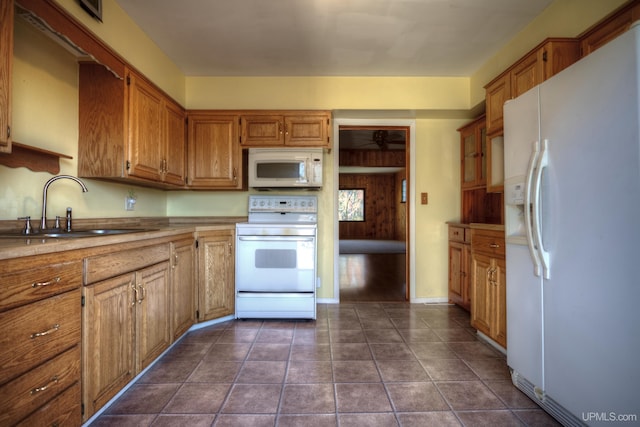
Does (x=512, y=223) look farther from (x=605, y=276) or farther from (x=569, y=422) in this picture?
(x=569, y=422)

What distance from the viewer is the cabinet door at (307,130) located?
10.2ft

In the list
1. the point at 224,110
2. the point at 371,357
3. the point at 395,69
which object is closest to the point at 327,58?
the point at 395,69

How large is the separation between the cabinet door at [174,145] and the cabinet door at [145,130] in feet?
0.31

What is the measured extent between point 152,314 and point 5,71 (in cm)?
139

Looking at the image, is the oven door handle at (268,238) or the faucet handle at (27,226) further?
the oven door handle at (268,238)

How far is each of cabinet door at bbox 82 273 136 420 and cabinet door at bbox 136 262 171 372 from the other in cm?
7

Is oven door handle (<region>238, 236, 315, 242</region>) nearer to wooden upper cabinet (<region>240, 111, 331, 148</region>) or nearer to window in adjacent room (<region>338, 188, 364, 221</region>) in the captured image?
wooden upper cabinet (<region>240, 111, 331, 148</region>)

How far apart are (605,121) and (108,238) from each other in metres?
2.20

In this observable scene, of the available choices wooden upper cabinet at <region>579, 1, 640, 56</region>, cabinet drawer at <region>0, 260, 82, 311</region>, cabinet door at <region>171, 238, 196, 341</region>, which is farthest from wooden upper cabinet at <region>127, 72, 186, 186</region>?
wooden upper cabinet at <region>579, 1, 640, 56</region>

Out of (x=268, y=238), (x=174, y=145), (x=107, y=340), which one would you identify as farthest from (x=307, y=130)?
(x=107, y=340)

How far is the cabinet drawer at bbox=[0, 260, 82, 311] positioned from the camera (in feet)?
3.29

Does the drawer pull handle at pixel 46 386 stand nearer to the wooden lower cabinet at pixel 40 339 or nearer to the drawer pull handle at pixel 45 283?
the wooden lower cabinet at pixel 40 339

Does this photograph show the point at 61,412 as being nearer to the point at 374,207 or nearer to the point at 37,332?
the point at 37,332

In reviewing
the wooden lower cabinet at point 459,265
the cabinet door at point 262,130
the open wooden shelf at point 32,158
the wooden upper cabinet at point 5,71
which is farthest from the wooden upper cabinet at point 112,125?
the wooden lower cabinet at point 459,265
